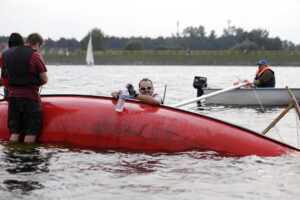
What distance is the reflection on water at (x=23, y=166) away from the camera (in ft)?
19.1

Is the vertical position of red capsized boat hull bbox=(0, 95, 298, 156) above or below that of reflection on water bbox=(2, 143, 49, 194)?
above

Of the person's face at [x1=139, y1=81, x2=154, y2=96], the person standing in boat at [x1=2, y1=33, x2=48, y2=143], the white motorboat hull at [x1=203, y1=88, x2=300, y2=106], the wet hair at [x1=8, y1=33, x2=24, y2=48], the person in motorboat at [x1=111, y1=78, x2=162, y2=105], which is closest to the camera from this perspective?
the person standing in boat at [x1=2, y1=33, x2=48, y2=143]

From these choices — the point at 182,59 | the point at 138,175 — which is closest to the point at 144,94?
the point at 138,175

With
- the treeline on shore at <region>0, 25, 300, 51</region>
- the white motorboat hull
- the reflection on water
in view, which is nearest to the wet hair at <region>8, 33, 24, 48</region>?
the reflection on water

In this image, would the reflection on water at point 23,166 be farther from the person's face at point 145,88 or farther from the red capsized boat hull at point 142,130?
the person's face at point 145,88

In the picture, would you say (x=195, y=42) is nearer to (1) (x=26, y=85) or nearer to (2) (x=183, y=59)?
(2) (x=183, y=59)

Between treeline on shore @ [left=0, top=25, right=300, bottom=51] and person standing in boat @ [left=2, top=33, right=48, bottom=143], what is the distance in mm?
125841

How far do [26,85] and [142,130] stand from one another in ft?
5.85

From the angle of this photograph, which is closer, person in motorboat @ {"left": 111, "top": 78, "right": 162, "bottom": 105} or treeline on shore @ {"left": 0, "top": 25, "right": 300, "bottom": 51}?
person in motorboat @ {"left": 111, "top": 78, "right": 162, "bottom": 105}

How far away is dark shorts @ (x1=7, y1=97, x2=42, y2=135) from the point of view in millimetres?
7516

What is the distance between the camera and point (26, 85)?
746cm

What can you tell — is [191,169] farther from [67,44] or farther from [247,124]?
[67,44]

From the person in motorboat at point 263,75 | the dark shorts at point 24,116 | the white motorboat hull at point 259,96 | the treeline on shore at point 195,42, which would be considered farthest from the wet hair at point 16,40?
the treeline on shore at point 195,42

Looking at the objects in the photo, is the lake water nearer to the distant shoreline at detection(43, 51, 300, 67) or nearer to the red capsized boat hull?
the red capsized boat hull
